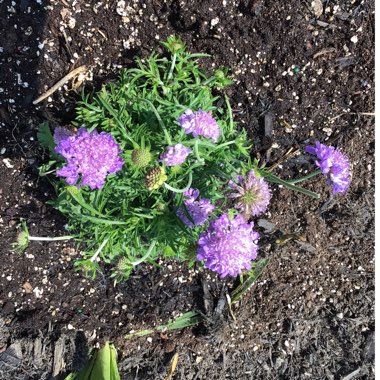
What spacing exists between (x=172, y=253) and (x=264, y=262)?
2.31ft

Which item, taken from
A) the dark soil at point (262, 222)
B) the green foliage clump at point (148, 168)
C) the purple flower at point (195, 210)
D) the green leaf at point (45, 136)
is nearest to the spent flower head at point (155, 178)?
the green foliage clump at point (148, 168)

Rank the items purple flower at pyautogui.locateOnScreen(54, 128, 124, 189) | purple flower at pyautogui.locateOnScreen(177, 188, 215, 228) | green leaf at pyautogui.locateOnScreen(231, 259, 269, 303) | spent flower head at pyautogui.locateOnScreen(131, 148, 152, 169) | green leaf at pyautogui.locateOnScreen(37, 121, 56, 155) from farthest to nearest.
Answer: green leaf at pyautogui.locateOnScreen(231, 259, 269, 303) < green leaf at pyautogui.locateOnScreen(37, 121, 56, 155) < purple flower at pyautogui.locateOnScreen(177, 188, 215, 228) < spent flower head at pyautogui.locateOnScreen(131, 148, 152, 169) < purple flower at pyautogui.locateOnScreen(54, 128, 124, 189)

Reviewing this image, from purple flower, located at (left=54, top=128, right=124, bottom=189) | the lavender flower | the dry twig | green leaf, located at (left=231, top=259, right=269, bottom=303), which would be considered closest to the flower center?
the lavender flower

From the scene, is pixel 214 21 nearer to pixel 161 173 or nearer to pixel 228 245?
pixel 161 173

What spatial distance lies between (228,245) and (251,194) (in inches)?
9.6

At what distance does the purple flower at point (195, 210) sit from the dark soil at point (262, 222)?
0.73m

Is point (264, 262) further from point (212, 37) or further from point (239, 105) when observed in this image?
point (212, 37)

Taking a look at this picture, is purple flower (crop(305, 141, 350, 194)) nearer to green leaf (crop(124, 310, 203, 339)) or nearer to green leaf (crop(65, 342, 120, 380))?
green leaf (crop(124, 310, 203, 339))

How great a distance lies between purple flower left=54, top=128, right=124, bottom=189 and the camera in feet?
5.67

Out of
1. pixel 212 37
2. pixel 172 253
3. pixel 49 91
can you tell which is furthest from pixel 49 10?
pixel 172 253

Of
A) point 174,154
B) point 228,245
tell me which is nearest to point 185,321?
point 228,245

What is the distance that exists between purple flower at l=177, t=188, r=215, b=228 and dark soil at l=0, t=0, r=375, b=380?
73cm

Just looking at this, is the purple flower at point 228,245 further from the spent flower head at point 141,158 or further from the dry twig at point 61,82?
the dry twig at point 61,82

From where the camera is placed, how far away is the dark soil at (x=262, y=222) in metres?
2.55
